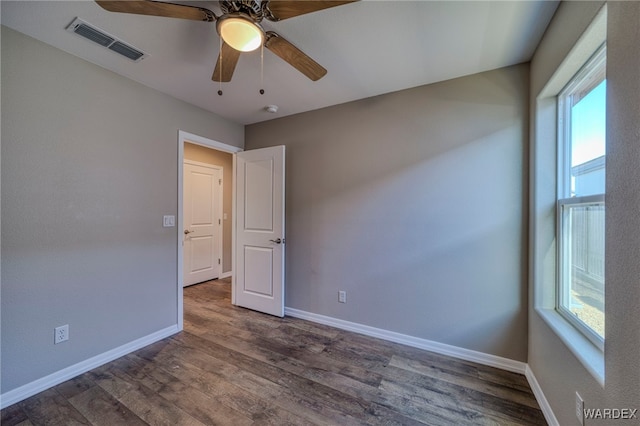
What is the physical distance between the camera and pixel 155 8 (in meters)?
1.18

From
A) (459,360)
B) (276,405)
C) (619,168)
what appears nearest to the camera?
(619,168)

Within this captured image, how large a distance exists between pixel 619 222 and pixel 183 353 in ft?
9.75

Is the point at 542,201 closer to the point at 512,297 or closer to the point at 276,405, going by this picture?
the point at 512,297

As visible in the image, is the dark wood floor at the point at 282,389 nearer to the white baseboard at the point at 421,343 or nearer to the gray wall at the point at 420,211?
the white baseboard at the point at 421,343

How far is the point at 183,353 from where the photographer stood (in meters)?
2.28

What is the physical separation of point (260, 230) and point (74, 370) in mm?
1952

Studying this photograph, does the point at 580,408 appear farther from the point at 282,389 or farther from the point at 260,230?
the point at 260,230

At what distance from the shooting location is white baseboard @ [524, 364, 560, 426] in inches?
59.2

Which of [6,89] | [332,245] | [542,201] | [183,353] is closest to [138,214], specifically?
[6,89]

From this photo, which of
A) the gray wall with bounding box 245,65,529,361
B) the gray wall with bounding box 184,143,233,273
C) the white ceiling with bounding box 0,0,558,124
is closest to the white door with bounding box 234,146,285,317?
the gray wall with bounding box 245,65,529,361

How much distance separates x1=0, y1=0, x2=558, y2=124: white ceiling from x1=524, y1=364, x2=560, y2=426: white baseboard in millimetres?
2365

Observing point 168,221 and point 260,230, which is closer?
point 168,221

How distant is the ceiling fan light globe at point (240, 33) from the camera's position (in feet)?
4.12

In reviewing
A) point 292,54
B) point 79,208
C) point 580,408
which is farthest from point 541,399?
point 79,208
